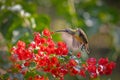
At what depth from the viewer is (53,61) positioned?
2.20m

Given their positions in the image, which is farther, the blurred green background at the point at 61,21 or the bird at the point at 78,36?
the blurred green background at the point at 61,21

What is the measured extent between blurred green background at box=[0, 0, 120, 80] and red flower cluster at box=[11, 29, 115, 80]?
0.09 metres

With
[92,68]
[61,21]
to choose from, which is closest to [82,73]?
[92,68]

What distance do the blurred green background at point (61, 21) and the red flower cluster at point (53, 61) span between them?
9 cm

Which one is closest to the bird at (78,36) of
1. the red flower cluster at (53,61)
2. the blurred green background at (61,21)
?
the red flower cluster at (53,61)

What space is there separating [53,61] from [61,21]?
3827mm

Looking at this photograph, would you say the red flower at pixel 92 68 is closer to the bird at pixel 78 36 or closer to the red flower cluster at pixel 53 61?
the red flower cluster at pixel 53 61

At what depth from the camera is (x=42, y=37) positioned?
7.59 ft

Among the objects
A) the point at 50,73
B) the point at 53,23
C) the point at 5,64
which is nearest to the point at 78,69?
the point at 50,73

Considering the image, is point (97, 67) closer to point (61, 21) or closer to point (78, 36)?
point (78, 36)

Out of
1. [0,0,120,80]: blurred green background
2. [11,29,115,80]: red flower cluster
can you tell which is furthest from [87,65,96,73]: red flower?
[0,0,120,80]: blurred green background

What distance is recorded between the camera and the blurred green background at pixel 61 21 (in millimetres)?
3449

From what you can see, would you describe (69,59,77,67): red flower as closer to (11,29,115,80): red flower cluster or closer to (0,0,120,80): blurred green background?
(11,29,115,80): red flower cluster

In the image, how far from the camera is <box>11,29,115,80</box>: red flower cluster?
2.21 m
